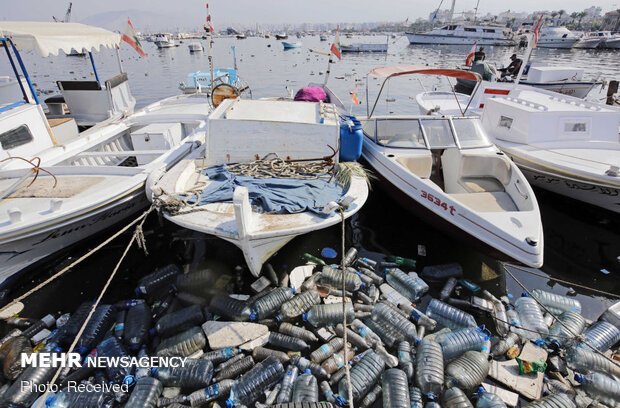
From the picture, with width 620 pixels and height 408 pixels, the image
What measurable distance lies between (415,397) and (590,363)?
269 centimetres

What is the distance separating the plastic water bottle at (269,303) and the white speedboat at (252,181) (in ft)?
1.65

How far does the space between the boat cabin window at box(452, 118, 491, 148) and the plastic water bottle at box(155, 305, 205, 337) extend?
7184mm

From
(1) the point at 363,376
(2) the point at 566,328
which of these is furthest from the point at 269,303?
(2) the point at 566,328

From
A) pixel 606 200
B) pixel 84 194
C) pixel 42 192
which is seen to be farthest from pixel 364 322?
pixel 606 200

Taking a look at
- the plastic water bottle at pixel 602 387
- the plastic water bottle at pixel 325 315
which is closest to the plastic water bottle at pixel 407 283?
the plastic water bottle at pixel 325 315

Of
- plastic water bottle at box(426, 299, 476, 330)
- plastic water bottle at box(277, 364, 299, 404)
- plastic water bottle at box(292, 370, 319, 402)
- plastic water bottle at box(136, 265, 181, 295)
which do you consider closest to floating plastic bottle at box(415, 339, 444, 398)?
plastic water bottle at box(426, 299, 476, 330)

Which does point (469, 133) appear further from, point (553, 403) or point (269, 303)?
point (269, 303)

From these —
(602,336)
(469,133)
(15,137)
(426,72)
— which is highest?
(426,72)

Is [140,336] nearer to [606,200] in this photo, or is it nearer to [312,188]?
[312,188]

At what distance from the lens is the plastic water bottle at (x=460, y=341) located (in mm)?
4757

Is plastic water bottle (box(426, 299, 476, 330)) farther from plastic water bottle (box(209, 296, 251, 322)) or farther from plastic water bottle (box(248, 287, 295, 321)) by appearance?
plastic water bottle (box(209, 296, 251, 322))

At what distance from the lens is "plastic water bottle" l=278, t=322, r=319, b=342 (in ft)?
16.4

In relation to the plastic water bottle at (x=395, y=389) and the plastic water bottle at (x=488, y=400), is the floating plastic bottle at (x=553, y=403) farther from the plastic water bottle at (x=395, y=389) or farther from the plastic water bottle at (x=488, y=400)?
the plastic water bottle at (x=395, y=389)

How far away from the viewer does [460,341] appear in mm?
4840
